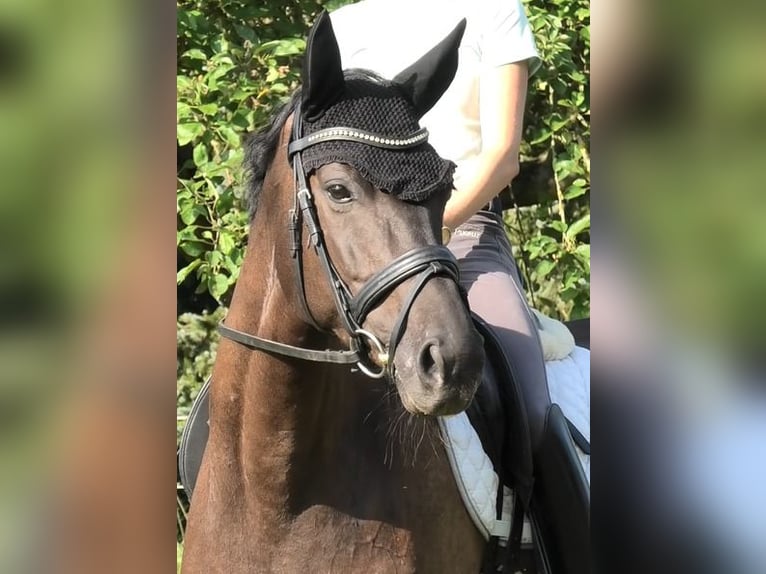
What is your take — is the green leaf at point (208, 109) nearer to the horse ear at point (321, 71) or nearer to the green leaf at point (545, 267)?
the green leaf at point (545, 267)

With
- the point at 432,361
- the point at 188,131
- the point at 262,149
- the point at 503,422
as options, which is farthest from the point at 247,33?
the point at 432,361

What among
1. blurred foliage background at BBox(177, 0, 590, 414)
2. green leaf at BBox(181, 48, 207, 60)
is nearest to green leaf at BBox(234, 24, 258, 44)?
blurred foliage background at BBox(177, 0, 590, 414)

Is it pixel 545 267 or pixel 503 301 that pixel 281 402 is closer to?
pixel 503 301

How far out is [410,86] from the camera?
1.97 metres

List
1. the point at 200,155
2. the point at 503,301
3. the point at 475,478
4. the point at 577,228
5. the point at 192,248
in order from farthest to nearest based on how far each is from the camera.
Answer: the point at 577,228
the point at 192,248
the point at 200,155
the point at 503,301
the point at 475,478

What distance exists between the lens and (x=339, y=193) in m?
1.78

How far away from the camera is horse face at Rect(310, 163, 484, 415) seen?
1.62 meters

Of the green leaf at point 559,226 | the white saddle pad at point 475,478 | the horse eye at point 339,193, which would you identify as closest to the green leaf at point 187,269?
the green leaf at point 559,226

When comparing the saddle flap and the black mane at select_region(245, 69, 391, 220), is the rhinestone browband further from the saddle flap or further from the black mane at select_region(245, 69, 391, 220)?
the saddle flap

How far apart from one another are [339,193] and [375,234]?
0.12 meters
